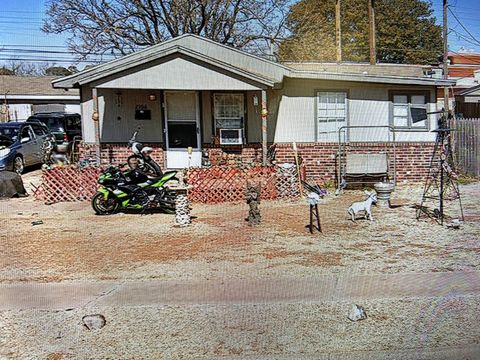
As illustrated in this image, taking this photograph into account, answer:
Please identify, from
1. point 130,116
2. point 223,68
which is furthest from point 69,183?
point 223,68

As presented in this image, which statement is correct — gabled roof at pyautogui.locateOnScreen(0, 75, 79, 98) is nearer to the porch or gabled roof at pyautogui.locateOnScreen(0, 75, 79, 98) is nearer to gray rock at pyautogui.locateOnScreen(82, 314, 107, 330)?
the porch

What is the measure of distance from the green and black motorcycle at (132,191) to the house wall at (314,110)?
5.08 m

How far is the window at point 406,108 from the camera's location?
579 inches

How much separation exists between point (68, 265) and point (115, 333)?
2557mm

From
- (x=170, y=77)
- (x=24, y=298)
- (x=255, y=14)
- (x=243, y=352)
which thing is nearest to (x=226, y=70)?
(x=170, y=77)

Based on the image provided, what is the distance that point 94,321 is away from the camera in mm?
4879

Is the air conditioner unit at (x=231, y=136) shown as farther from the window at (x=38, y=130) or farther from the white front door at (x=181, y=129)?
the window at (x=38, y=130)

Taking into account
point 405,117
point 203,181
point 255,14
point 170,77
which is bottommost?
point 203,181

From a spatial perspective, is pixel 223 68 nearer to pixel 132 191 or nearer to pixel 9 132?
pixel 132 191

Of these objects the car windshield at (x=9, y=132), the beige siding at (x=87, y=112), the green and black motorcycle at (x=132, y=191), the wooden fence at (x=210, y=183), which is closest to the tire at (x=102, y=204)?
the green and black motorcycle at (x=132, y=191)

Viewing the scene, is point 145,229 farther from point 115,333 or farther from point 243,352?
point 243,352

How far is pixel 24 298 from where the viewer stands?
5582mm

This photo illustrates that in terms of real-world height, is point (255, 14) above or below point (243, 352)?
above

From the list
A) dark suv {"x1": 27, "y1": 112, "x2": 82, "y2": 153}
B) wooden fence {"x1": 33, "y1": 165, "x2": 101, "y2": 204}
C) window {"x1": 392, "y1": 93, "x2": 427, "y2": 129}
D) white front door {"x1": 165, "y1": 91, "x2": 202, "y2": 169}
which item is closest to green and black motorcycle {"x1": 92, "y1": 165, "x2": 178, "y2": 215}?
wooden fence {"x1": 33, "y1": 165, "x2": 101, "y2": 204}
